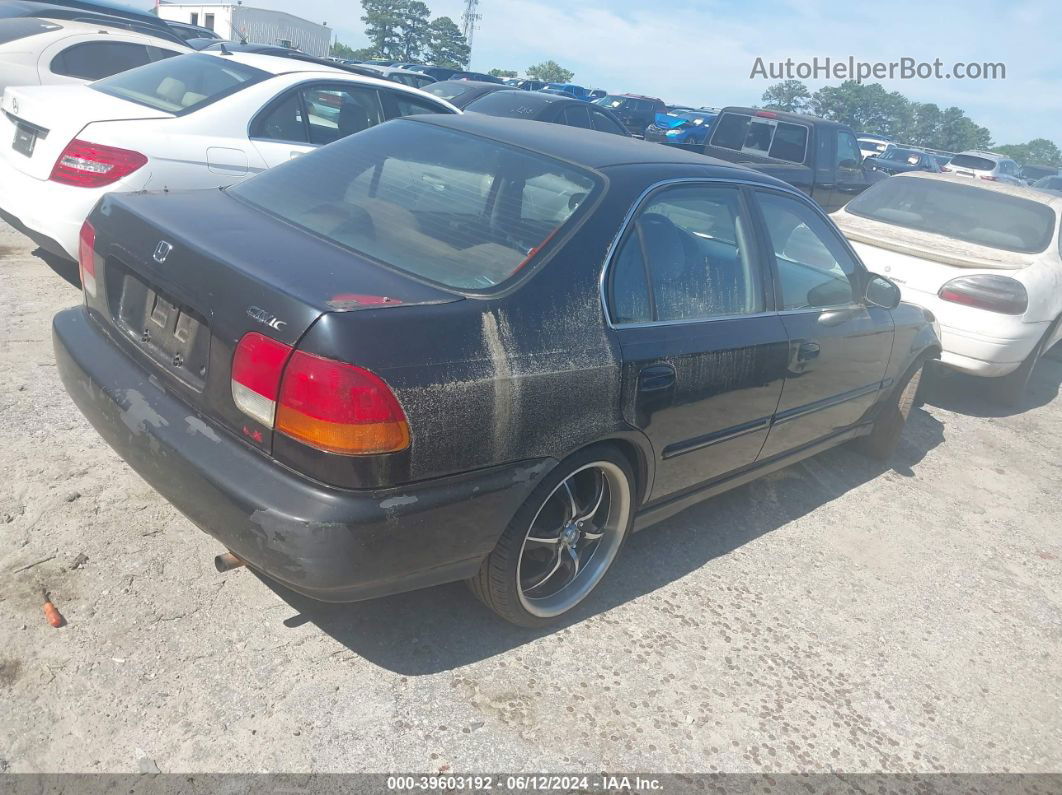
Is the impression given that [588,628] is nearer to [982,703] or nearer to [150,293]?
[982,703]

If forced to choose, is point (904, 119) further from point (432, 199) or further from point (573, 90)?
point (432, 199)

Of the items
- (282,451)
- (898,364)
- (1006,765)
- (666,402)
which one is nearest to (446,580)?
(282,451)

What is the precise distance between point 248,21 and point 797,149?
110 feet

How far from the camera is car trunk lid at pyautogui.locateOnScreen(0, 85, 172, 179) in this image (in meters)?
4.55

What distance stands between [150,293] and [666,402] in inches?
67.9

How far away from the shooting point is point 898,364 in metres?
4.54

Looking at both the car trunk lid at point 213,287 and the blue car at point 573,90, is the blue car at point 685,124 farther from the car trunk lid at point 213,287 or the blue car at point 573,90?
the car trunk lid at point 213,287

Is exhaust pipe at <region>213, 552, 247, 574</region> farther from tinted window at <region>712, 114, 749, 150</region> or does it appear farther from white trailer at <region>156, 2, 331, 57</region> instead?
white trailer at <region>156, 2, 331, 57</region>

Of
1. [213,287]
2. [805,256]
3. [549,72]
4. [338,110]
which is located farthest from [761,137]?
[549,72]

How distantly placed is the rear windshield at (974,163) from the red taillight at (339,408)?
30.9 metres

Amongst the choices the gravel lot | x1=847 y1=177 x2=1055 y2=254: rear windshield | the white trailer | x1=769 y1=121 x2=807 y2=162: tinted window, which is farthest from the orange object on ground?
the white trailer

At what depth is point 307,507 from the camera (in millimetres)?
2139

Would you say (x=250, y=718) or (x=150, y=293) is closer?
(x=250, y=718)

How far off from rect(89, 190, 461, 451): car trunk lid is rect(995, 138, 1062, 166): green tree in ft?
338
